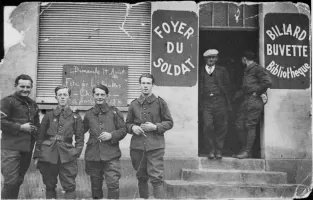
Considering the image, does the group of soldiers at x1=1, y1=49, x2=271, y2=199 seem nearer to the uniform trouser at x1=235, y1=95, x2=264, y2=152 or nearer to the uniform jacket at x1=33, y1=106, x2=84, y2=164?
the uniform jacket at x1=33, y1=106, x2=84, y2=164

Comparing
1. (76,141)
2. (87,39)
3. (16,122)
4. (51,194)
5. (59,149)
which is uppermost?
(87,39)

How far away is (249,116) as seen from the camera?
5.95m

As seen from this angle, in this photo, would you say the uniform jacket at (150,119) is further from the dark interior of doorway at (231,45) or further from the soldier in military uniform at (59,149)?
the dark interior of doorway at (231,45)

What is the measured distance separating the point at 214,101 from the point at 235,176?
3.92ft

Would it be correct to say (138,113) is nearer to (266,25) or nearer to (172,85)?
(172,85)

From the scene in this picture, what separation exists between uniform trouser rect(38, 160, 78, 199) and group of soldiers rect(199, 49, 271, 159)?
211 centimetres

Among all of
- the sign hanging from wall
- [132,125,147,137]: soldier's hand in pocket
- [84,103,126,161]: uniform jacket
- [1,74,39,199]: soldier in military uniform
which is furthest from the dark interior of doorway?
[1,74,39,199]: soldier in military uniform

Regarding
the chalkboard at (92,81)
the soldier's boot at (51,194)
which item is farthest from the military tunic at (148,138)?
the soldier's boot at (51,194)

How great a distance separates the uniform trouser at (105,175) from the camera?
16.7 feet

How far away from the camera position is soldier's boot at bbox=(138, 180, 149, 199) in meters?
5.33

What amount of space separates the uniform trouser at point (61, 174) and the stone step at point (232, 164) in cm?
195

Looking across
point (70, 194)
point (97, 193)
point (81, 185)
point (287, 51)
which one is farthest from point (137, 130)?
point (287, 51)

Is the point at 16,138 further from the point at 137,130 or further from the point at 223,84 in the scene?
the point at 223,84

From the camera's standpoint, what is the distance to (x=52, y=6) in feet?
19.0
